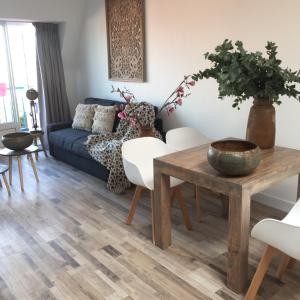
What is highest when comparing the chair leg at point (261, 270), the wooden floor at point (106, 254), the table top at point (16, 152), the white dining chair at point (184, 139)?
the white dining chair at point (184, 139)

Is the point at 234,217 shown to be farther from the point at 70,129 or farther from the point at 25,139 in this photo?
the point at 70,129

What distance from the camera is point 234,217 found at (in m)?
2.01

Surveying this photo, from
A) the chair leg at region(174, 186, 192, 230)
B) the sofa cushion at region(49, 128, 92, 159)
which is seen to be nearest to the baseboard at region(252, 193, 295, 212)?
the chair leg at region(174, 186, 192, 230)

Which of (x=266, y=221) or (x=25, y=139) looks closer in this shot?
(x=266, y=221)

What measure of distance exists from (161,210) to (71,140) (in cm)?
227

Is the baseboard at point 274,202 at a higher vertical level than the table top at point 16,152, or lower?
lower

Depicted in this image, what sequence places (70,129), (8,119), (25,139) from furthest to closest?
(8,119) → (70,129) → (25,139)

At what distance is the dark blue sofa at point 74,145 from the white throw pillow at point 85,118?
0.08 m

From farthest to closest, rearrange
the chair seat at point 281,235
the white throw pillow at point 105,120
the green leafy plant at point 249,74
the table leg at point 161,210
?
the white throw pillow at point 105,120 → the table leg at point 161,210 → the green leafy plant at point 249,74 → the chair seat at point 281,235

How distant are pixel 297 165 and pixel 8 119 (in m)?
4.63

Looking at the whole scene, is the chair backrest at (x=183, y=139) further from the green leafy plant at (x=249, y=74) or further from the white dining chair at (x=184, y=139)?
the green leafy plant at (x=249, y=74)

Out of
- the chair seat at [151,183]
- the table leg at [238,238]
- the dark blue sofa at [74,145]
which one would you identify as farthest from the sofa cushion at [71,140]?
the table leg at [238,238]

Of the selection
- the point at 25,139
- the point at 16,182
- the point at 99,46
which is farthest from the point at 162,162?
the point at 99,46

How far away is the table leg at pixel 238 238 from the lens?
6.45 feet
